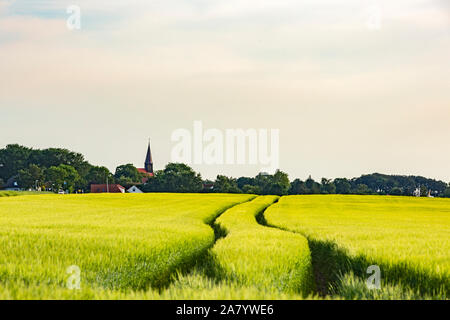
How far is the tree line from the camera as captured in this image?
127 metres

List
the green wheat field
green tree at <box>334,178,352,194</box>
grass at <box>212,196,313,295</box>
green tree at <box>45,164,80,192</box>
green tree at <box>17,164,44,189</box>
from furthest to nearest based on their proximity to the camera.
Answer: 1. green tree at <box>334,178,352,194</box>
2. green tree at <box>17,164,44,189</box>
3. green tree at <box>45,164,80,192</box>
4. grass at <box>212,196,313,295</box>
5. the green wheat field

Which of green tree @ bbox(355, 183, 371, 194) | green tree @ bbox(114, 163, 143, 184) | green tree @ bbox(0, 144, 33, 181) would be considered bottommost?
green tree @ bbox(355, 183, 371, 194)

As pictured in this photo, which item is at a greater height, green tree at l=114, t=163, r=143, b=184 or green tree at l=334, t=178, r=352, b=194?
green tree at l=114, t=163, r=143, b=184

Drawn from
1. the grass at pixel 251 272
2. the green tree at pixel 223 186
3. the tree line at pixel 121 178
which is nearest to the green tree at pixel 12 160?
the tree line at pixel 121 178

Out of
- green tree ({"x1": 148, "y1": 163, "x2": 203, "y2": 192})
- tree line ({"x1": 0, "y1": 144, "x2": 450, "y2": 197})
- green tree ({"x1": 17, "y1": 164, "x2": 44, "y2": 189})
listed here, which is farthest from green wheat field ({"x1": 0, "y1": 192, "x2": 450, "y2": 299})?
green tree ({"x1": 17, "y1": 164, "x2": 44, "y2": 189})

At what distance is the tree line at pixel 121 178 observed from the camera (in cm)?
12712

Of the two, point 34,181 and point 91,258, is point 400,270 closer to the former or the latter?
point 91,258

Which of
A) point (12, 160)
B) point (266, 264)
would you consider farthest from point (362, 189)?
point (266, 264)

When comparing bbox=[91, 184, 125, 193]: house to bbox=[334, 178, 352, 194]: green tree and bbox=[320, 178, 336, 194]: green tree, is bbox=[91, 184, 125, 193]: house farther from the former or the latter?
bbox=[334, 178, 352, 194]: green tree

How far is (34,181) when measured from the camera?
5472 inches
